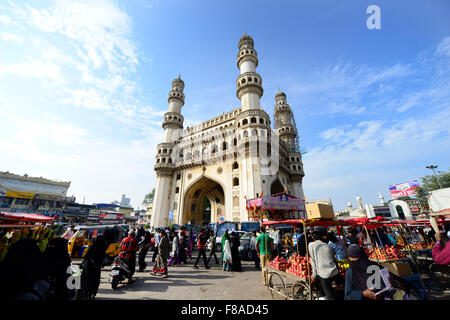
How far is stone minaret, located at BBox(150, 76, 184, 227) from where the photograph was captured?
2605cm

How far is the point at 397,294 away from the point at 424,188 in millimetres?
45338

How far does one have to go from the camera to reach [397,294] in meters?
2.38

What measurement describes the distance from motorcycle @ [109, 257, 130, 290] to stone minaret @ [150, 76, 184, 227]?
21412mm

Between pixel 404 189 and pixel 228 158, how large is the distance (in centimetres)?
3313

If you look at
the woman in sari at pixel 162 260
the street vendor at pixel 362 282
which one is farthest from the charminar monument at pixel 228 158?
the street vendor at pixel 362 282

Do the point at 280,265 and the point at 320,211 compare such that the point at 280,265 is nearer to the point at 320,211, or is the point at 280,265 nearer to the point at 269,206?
the point at 320,211

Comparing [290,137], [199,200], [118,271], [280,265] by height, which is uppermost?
[290,137]

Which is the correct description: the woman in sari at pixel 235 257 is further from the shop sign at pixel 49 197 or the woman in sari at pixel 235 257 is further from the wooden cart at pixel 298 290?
the shop sign at pixel 49 197

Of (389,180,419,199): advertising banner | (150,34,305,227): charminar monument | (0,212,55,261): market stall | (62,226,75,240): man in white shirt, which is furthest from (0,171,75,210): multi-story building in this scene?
(389,180,419,199): advertising banner

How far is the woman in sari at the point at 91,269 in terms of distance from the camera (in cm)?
375

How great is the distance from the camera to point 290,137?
3269cm

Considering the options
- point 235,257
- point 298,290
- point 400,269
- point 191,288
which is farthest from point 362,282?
point 235,257

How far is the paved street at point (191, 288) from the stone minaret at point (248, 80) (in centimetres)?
2133

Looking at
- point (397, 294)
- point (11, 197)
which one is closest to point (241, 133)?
point (397, 294)
